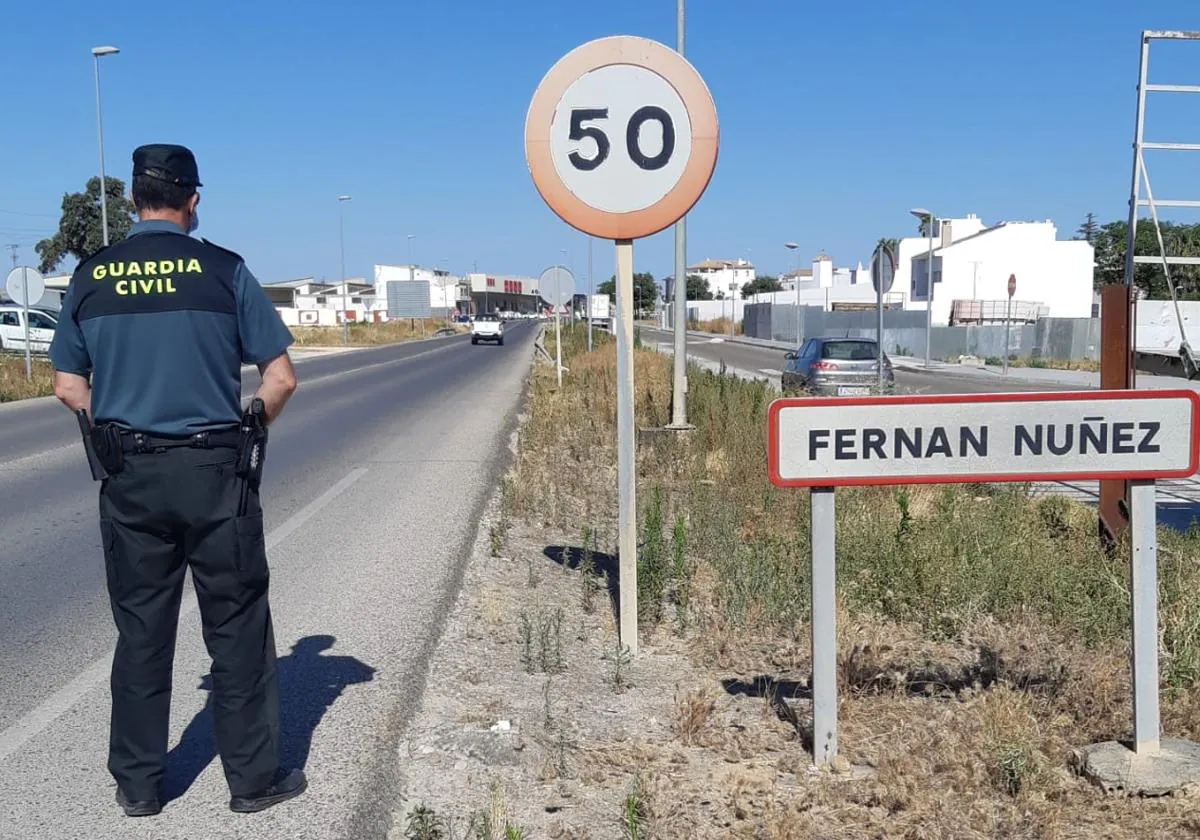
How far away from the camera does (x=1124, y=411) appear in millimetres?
3652

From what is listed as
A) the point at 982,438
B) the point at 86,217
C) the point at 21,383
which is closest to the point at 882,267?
the point at 982,438

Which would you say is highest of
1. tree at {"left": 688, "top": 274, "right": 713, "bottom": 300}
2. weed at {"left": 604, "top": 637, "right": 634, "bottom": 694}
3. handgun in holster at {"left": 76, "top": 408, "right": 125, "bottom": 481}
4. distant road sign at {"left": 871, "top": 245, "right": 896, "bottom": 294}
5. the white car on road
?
tree at {"left": 688, "top": 274, "right": 713, "bottom": 300}

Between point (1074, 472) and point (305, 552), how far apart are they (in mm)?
5037

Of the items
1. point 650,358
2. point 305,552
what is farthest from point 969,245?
point 305,552

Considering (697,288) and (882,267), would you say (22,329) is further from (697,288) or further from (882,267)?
(697,288)

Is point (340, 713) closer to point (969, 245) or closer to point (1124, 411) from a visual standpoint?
point (1124, 411)

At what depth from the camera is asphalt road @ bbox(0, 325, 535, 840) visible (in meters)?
3.50

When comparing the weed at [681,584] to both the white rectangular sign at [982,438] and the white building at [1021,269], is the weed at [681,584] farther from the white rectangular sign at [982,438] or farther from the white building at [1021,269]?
the white building at [1021,269]

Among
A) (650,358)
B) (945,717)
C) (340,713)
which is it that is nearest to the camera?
(945,717)

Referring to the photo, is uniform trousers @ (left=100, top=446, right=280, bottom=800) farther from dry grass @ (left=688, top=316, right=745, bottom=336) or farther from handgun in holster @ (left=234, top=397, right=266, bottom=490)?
dry grass @ (left=688, top=316, right=745, bottom=336)

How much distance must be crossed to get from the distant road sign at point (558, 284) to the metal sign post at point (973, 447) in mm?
20901

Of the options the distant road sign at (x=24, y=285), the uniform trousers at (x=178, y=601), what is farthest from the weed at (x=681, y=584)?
the distant road sign at (x=24, y=285)

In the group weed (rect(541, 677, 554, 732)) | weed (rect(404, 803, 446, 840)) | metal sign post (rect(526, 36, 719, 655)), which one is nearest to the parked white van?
metal sign post (rect(526, 36, 719, 655))

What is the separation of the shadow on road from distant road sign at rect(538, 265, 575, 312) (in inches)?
770
